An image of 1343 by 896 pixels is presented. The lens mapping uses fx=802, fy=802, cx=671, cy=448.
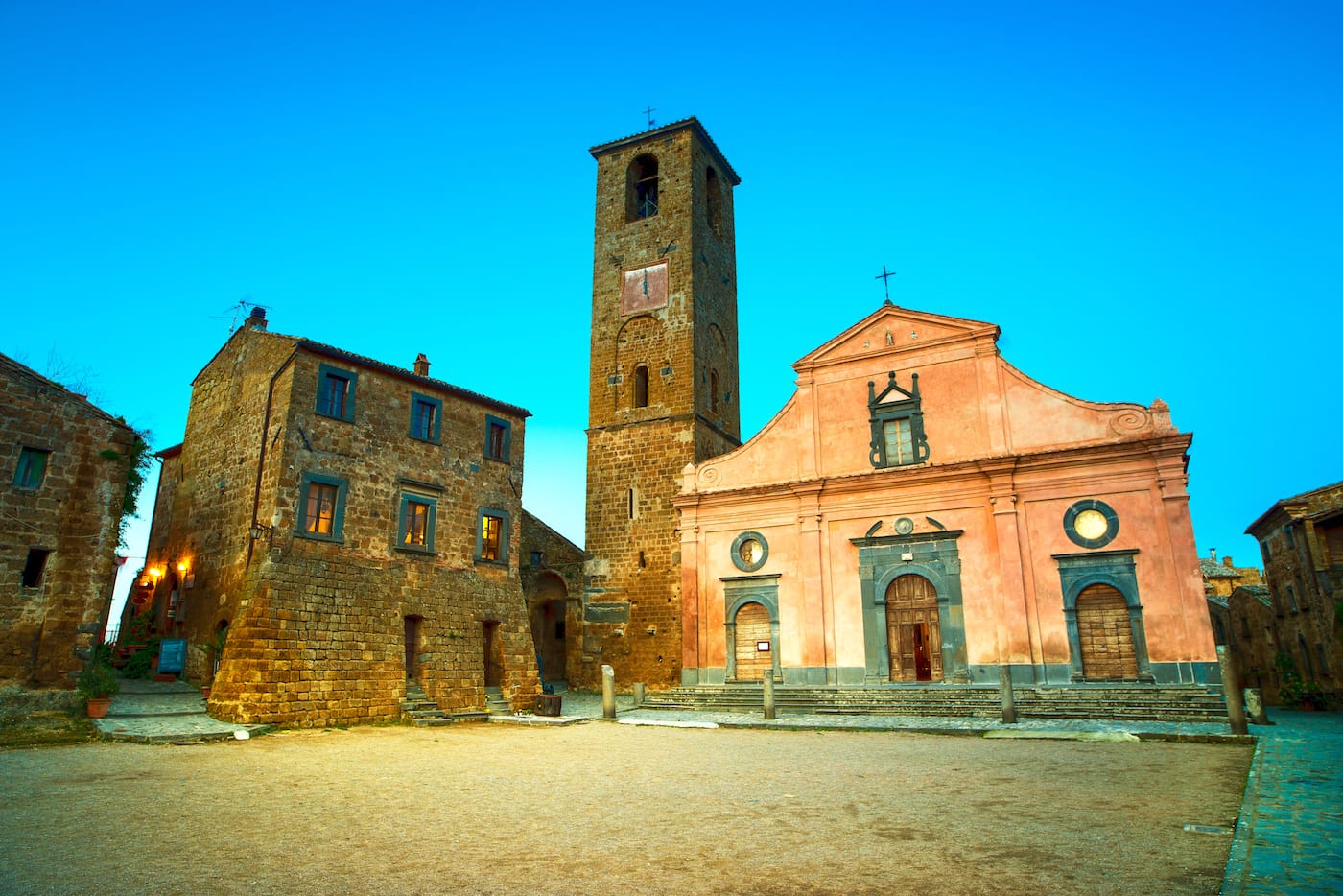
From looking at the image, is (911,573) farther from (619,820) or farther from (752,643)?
(619,820)

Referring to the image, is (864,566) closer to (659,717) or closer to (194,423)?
(659,717)

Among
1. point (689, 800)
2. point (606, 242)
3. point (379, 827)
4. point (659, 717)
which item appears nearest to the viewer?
point (379, 827)

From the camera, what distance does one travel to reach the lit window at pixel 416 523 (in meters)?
19.9

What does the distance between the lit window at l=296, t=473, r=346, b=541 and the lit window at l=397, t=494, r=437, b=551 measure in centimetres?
163

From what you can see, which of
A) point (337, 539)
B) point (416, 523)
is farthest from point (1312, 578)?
point (337, 539)

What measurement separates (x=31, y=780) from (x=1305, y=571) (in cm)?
2954

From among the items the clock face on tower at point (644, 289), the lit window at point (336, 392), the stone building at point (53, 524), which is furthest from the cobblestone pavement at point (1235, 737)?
the clock face on tower at point (644, 289)

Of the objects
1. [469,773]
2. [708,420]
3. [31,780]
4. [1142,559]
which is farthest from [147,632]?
[1142,559]

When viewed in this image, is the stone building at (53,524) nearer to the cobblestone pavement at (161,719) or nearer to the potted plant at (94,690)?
the potted plant at (94,690)

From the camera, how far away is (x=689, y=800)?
8148mm

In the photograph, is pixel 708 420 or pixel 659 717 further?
pixel 708 420

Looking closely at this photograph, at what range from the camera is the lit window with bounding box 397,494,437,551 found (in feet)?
65.3

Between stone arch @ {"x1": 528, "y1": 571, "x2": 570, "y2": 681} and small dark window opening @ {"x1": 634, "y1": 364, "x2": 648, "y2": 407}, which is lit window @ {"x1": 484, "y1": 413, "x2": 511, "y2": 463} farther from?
stone arch @ {"x1": 528, "y1": 571, "x2": 570, "y2": 681}

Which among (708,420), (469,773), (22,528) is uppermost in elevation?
(708,420)
